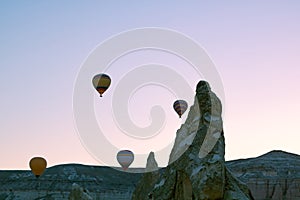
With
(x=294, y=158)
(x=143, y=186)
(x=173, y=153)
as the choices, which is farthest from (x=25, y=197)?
(x=173, y=153)

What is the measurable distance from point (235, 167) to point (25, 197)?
2871 centimetres

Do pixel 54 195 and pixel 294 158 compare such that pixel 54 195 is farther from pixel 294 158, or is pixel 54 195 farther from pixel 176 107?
pixel 176 107

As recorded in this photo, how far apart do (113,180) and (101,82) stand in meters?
70.6

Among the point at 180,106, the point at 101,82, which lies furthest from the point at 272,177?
the point at 180,106

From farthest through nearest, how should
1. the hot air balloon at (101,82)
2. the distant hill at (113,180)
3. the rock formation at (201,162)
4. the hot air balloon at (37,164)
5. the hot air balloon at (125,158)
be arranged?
1. the distant hill at (113,180)
2. the hot air balloon at (125,158)
3. the hot air balloon at (37,164)
4. the hot air balloon at (101,82)
5. the rock formation at (201,162)

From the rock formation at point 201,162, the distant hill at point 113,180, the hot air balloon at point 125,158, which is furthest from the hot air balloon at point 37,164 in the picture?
the rock formation at point 201,162

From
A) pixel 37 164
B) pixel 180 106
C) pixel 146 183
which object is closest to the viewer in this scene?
pixel 146 183

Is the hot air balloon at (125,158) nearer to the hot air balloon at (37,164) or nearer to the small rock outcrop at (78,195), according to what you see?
the hot air balloon at (37,164)

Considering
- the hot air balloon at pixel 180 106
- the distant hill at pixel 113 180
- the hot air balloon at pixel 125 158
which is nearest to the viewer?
the hot air balloon at pixel 180 106

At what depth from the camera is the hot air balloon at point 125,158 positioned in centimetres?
3300

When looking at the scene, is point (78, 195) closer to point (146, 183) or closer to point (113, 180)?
point (146, 183)

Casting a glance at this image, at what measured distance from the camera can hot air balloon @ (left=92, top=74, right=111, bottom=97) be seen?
26203mm

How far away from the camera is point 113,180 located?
9538 cm

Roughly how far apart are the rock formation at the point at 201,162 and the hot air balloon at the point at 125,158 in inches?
749
